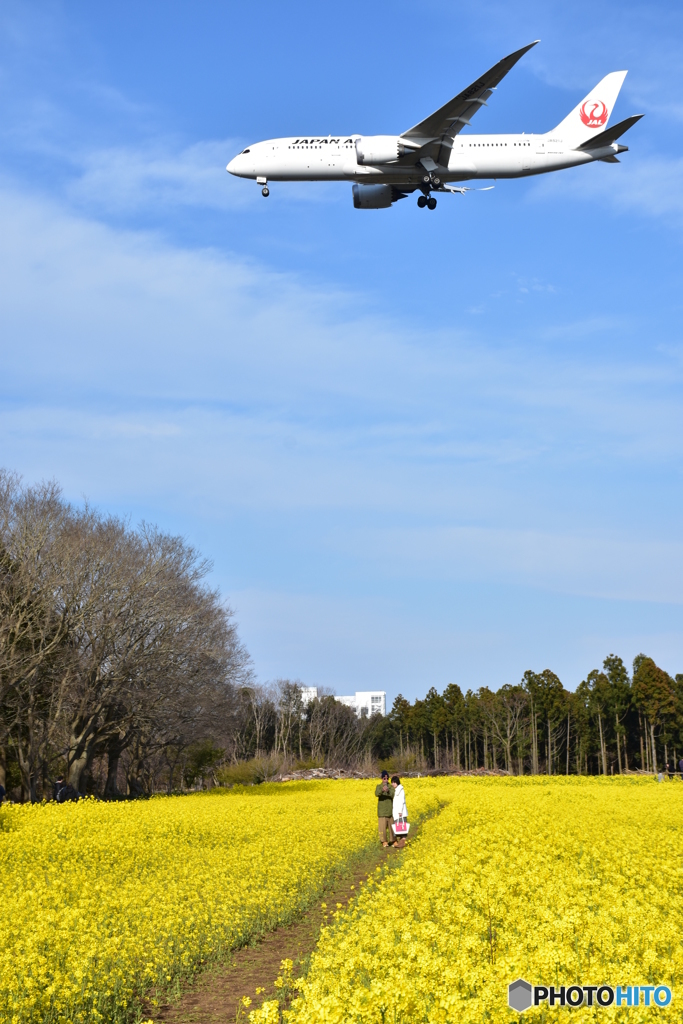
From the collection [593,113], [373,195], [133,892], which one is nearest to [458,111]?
[373,195]

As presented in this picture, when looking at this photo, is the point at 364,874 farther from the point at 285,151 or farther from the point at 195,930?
the point at 285,151

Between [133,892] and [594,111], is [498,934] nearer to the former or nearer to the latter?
[133,892]

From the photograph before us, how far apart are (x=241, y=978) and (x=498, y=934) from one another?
12.4 ft

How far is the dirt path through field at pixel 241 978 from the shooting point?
9.33 metres

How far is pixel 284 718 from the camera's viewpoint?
93.7 meters

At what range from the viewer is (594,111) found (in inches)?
1662

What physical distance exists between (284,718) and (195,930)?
276ft

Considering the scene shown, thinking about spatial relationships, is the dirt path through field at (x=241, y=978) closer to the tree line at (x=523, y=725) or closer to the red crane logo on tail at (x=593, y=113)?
the red crane logo on tail at (x=593, y=113)

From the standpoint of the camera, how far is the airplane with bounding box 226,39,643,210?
28.4 m

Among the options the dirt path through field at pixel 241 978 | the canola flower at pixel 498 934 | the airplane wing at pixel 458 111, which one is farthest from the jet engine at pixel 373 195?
the dirt path through field at pixel 241 978

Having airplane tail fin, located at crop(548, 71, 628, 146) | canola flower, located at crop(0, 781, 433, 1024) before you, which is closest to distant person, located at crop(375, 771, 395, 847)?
canola flower, located at crop(0, 781, 433, 1024)

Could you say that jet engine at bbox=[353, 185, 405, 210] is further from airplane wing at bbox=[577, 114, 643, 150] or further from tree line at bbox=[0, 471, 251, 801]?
tree line at bbox=[0, 471, 251, 801]

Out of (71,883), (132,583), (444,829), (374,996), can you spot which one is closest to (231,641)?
(132,583)

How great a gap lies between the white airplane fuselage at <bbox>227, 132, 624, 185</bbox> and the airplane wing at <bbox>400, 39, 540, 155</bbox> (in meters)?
1.25
